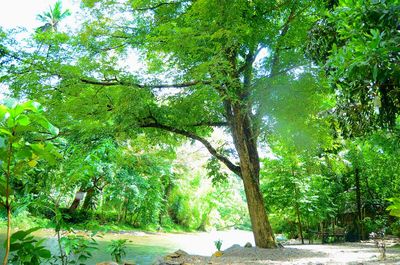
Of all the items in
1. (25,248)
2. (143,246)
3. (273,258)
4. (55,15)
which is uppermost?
(55,15)

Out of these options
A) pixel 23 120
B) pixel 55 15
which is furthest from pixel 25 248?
pixel 55 15

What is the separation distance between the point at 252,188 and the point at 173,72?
378 centimetres

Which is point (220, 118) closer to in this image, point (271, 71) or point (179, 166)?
point (271, 71)

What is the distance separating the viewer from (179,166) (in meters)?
→ 22.2

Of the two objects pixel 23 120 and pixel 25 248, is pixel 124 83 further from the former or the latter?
pixel 23 120

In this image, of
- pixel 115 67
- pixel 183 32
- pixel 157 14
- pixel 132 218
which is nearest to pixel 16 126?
pixel 183 32

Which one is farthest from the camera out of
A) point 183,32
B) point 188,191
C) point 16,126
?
point 188,191

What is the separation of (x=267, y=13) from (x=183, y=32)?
282 centimetres

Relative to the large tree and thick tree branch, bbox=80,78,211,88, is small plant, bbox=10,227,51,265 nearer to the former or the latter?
the large tree

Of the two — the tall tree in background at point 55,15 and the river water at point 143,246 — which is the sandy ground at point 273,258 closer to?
the river water at point 143,246

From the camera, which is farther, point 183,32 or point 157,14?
point 157,14

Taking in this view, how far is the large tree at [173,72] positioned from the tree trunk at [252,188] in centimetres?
3

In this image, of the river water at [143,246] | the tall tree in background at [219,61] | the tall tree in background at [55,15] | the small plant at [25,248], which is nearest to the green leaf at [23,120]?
the small plant at [25,248]

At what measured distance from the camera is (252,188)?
9.05 m
